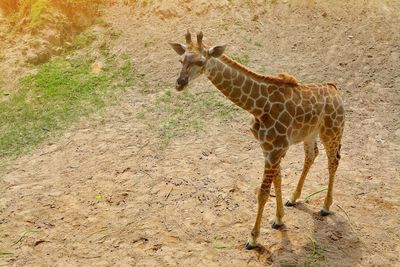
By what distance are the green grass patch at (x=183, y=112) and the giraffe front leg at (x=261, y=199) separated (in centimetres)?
414

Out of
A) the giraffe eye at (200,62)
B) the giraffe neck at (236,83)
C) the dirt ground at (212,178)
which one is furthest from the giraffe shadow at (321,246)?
the giraffe eye at (200,62)

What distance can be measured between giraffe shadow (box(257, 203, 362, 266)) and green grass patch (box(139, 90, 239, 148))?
444 cm

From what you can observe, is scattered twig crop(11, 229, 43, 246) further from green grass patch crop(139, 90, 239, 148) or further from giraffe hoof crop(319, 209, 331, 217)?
giraffe hoof crop(319, 209, 331, 217)

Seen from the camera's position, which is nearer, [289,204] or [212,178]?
[289,204]

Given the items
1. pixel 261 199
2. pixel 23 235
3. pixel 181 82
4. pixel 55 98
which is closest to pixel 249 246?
pixel 261 199

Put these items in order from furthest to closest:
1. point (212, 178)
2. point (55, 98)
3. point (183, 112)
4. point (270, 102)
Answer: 1. point (55, 98)
2. point (183, 112)
3. point (212, 178)
4. point (270, 102)

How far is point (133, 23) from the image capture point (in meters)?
17.0

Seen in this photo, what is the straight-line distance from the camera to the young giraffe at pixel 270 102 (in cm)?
810

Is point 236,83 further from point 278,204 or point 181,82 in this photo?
point 278,204

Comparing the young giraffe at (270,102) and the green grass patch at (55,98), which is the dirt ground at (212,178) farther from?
the young giraffe at (270,102)

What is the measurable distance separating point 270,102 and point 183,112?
5.42m

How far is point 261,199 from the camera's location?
8.82 meters

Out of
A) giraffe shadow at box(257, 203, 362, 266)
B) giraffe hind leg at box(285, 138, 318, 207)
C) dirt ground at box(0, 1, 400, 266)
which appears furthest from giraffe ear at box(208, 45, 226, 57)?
giraffe shadow at box(257, 203, 362, 266)

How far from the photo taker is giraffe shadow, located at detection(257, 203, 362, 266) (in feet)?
28.7
